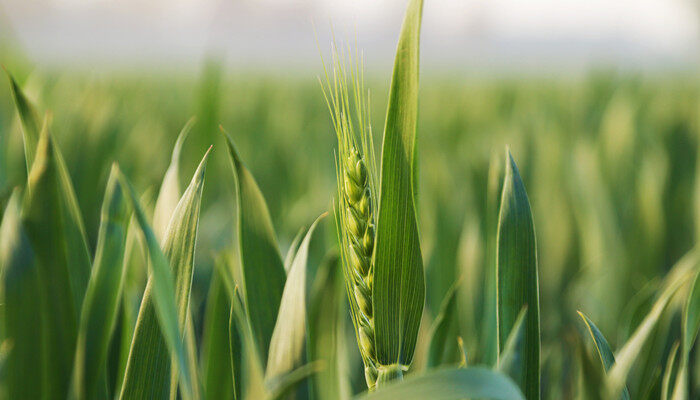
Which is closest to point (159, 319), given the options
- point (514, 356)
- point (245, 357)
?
point (245, 357)

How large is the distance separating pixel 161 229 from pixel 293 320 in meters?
0.15

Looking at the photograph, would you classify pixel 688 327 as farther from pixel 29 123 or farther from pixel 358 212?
pixel 29 123

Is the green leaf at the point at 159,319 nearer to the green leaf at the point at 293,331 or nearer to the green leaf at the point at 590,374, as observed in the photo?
the green leaf at the point at 293,331

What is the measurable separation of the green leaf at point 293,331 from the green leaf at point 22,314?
5.0 inches

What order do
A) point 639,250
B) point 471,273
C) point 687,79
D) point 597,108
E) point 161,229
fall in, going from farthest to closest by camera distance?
point 687,79 < point 597,108 < point 639,250 < point 471,273 < point 161,229

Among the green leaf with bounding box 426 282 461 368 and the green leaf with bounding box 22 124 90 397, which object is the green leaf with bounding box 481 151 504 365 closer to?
the green leaf with bounding box 426 282 461 368

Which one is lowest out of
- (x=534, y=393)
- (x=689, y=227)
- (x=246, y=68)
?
(x=689, y=227)

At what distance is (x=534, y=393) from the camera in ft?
0.85

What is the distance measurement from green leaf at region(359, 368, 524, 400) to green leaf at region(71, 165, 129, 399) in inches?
6.5

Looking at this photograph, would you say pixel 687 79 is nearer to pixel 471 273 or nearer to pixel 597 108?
pixel 597 108

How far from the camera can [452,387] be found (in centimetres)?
17

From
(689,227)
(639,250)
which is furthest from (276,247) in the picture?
(689,227)

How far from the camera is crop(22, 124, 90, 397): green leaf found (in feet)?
0.94

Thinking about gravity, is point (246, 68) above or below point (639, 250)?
above
